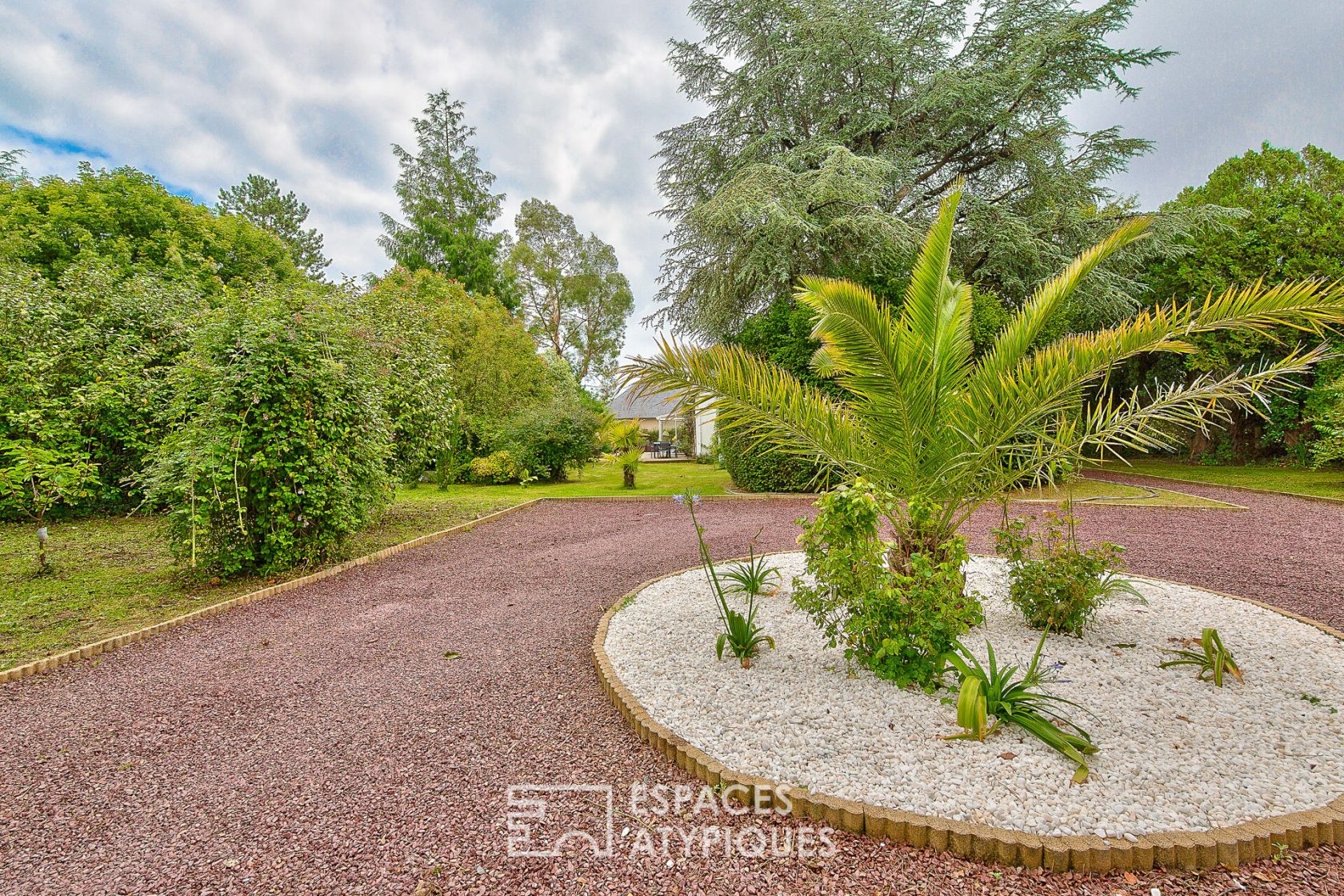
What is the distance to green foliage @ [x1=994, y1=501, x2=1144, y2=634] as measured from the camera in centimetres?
356

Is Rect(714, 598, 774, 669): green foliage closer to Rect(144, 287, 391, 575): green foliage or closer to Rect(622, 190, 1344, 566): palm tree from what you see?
Rect(622, 190, 1344, 566): palm tree

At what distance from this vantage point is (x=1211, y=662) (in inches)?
120

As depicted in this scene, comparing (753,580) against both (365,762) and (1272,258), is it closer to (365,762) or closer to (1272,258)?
(365,762)

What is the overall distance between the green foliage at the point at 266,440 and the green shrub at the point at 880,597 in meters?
4.85

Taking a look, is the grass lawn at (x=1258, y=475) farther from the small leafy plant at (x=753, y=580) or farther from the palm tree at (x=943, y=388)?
the small leafy plant at (x=753, y=580)

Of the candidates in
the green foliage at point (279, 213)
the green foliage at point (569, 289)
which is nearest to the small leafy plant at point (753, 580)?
the green foliage at point (569, 289)

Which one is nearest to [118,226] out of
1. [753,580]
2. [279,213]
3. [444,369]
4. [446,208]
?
[446,208]

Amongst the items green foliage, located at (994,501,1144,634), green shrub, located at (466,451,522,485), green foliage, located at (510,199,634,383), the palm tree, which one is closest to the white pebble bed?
green foliage, located at (994,501,1144,634)

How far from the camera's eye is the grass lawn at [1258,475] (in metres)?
10.9

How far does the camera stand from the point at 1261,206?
14.0 meters

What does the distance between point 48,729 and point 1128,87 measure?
18.3 metres

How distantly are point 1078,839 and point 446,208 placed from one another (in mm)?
29343

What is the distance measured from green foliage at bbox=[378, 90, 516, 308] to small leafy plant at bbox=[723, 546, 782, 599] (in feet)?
75.5

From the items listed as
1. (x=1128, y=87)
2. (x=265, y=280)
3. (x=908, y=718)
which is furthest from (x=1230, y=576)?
(x=1128, y=87)
